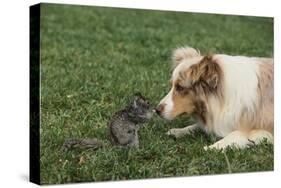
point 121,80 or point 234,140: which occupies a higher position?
point 121,80

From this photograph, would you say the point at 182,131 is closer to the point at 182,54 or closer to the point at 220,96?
the point at 220,96

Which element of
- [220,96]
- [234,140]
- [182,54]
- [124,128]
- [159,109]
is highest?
[182,54]

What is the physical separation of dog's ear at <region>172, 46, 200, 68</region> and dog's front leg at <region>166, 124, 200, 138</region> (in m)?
0.58

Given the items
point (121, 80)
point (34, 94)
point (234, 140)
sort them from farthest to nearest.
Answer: point (121, 80)
point (234, 140)
point (34, 94)

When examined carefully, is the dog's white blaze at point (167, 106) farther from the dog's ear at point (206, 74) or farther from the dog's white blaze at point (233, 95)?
the dog's white blaze at point (233, 95)

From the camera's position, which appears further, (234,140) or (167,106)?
(234,140)

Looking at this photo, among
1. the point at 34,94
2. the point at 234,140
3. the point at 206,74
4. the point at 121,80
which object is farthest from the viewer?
the point at 121,80

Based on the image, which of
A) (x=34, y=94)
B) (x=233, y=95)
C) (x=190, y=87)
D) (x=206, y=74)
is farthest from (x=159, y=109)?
(x=34, y=94)

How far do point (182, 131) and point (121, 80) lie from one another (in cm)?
76

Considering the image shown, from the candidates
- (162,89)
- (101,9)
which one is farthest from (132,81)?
(101,9)

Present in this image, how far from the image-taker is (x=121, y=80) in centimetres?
676

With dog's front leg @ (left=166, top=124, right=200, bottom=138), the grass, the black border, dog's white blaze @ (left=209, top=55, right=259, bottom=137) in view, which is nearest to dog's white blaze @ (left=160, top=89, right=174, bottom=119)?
the grass

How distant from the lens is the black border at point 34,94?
590cm

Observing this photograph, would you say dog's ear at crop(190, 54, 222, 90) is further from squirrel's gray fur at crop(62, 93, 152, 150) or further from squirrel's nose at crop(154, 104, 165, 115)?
squirrel's gray fur at crop(62, 93, 152, 150)
